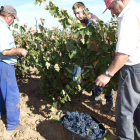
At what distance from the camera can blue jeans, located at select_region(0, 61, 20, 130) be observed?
9.39ft

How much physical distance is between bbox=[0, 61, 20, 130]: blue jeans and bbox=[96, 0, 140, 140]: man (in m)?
1.41

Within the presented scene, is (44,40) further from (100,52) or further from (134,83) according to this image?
(134,83)

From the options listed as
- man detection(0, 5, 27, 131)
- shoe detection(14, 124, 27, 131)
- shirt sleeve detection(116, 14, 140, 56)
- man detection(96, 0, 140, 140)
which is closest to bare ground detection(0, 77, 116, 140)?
shoe detection(14, 124, 27, 131)

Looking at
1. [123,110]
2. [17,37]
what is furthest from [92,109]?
[17,37]

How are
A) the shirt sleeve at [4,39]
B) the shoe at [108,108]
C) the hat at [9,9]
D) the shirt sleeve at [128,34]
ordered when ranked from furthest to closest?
the shoe at [108,108], the hat at [9,9], the shirt sleeve at [4,39], the shirt sleeve at [128,34]

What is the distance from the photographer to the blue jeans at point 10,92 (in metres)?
2.86

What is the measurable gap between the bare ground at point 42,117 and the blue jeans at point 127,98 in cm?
52

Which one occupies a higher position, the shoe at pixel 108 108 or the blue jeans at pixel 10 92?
the blue jeans at pixel 10 92

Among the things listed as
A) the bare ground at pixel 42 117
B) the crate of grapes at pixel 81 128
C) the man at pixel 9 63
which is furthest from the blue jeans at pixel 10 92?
the crate of grapes at pixel 81 128

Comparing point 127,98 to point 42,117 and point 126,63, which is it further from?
point 42,117

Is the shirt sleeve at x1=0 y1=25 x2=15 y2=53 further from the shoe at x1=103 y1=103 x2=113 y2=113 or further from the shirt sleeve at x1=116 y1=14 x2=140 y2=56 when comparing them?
the shoe at x1=103 y1=103 x2=113 y2=113

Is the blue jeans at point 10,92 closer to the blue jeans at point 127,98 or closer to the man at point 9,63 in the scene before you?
the man at point 9,63

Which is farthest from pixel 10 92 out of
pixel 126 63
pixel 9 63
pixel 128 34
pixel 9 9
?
pixel 128 34

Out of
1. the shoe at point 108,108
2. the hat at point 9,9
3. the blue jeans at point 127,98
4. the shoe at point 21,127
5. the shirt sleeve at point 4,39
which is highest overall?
the hat at point 9,9
